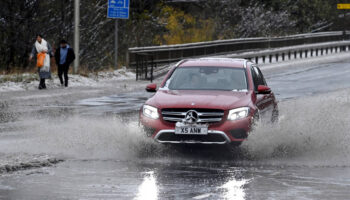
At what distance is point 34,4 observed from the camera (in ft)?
105

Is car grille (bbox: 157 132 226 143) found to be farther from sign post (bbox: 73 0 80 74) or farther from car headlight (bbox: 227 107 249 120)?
sign post (bbox: 73 0 80 74)

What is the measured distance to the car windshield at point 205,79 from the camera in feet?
43.7

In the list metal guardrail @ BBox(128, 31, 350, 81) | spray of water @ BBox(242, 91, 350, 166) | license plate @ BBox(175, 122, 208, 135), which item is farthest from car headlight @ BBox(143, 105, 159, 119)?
metal guardrail @ BBox(128, 31, 350, 81)

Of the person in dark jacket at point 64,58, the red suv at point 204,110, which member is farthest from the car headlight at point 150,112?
the person in dark jacket at point 64,58

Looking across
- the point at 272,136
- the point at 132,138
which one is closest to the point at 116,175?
the point at 132,138

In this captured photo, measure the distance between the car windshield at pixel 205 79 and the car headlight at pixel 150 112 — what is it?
963 mm

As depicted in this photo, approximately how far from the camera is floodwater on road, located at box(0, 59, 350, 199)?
30.4ft

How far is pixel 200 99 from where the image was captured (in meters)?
12.3

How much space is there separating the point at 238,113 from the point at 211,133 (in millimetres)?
534

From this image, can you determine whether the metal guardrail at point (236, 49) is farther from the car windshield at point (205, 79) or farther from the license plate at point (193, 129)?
the license plate at point (193, 129)

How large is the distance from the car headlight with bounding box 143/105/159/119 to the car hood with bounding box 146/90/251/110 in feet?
0.22

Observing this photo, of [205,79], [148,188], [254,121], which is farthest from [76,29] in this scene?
[148,188]

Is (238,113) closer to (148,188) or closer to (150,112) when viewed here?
(150,112)

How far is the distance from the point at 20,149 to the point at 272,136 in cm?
380
